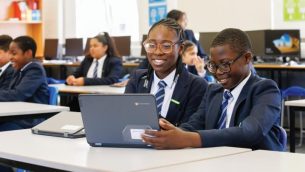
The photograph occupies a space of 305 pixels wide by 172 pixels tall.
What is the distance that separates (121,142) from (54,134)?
511 mm

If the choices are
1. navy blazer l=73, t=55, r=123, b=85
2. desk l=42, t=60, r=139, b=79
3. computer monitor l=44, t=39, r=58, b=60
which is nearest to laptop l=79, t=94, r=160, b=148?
navy blazer l=73, t=55, r=123, b=85

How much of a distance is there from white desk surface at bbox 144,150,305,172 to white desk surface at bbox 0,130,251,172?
61 mm

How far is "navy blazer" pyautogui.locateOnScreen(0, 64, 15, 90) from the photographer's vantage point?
4.89 meters

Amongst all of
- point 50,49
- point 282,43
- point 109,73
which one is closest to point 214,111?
point 109,73

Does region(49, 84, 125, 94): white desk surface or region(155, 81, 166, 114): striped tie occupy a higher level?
region(155, 81, 166, 114): striped tie

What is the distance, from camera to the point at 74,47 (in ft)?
32.6

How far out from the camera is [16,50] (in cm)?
472

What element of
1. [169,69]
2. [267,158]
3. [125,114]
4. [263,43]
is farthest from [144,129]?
[263,43]

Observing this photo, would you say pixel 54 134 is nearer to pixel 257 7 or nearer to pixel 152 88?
pixel 152 88

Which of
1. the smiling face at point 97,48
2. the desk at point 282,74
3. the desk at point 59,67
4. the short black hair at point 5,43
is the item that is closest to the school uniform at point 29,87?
the short black hair at point 5,43

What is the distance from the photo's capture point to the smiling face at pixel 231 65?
2.37m

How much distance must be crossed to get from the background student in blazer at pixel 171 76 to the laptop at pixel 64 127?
0.43 m

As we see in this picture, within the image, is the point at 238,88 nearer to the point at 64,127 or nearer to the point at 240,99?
the point at 240,99

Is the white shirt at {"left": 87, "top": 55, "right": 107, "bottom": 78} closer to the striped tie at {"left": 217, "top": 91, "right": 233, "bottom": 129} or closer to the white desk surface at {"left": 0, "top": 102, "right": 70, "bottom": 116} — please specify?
the white desk surface at {"left": 0, "top": 102, "right": 70, "bottom": 116}
